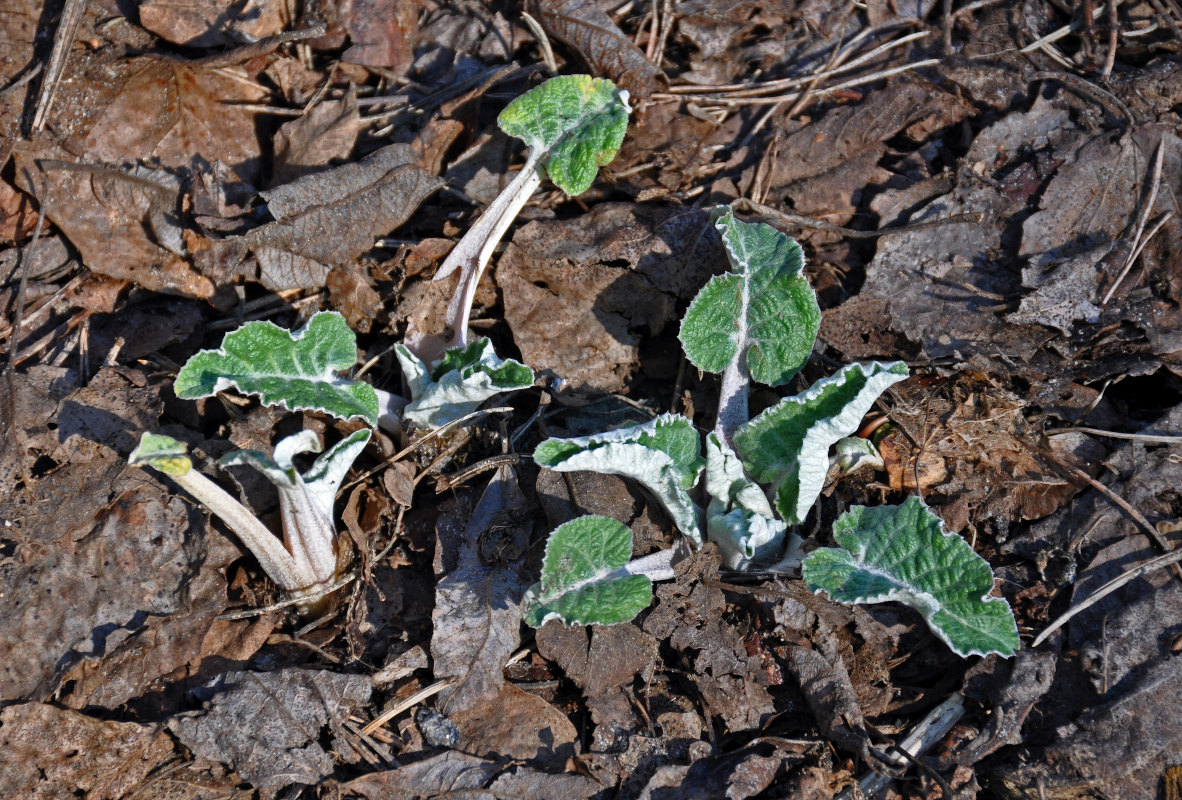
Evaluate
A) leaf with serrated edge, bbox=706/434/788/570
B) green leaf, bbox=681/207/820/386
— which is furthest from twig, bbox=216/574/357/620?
green leaf, bbox=681/207/820/386

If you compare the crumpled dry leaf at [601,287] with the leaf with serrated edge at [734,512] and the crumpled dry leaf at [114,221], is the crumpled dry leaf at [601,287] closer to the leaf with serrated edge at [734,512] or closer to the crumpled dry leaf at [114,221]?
the leaf with serrated edge at [734,512]

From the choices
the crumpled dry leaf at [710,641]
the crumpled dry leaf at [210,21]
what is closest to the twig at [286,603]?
the crumpled dry leaf at [710,641]

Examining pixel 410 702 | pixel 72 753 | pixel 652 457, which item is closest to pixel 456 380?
pixel 652 457

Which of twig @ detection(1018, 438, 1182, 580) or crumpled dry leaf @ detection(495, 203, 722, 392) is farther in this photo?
crumpled dry leaf @ detection(495, 203, 722, 392)

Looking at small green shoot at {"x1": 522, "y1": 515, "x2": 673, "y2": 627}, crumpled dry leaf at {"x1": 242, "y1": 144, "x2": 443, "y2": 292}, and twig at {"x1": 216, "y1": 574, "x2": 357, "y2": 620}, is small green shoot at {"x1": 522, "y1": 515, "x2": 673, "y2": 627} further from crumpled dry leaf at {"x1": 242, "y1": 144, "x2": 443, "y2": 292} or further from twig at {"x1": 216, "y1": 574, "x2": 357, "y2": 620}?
crumpled dry leaf at {"x1": 242, "y1": 144, "x2": 443, "y2": 292}

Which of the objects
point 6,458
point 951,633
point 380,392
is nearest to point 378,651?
point 380,392

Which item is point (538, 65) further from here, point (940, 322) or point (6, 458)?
point (6, 458)

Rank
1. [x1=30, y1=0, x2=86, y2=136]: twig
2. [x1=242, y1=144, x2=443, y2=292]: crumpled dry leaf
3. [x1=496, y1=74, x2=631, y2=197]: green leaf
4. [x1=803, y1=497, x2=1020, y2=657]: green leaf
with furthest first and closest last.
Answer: [x1=30, y1=0, x2=86, y2=136]: twig
[x1=242, y1=144, x2=443, y2=292]: crumpled dry leaf
[x1=496, y1=74, x2=631, y2=197]: green leaf
[x1=803, y1=497, x2=1020, y2=657]: green leaf
